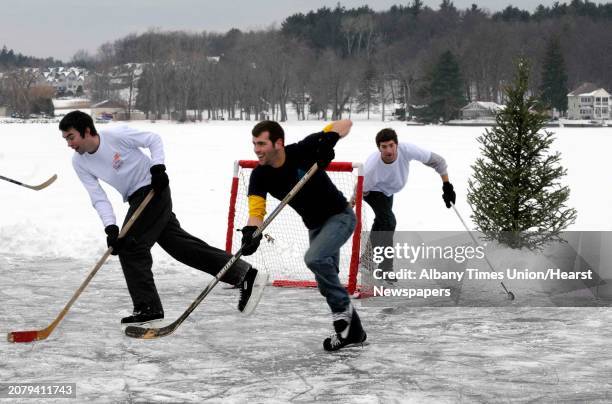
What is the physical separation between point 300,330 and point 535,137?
349cm

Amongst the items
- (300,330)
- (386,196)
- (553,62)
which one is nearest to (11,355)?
(300,330)

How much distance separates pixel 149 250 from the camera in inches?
218

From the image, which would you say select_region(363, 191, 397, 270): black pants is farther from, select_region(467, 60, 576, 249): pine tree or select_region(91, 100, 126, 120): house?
select_region(91, 100, 126, 120): house

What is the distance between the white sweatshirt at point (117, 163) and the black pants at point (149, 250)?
0.10 meters

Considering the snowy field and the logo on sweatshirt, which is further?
the logo on sweatshirt

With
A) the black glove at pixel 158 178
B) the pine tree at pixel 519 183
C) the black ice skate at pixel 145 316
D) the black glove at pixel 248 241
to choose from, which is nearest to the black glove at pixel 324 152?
the black glove at pixel 248 241

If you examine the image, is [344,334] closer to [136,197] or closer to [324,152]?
[324,152]

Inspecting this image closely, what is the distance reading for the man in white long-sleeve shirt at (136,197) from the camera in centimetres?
544

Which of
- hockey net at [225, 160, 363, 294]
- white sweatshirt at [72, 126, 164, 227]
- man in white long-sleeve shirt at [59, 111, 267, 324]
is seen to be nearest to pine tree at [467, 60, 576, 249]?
hockey net at [225, 160, 363, 294]

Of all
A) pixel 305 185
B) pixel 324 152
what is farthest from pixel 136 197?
pixel 324 152

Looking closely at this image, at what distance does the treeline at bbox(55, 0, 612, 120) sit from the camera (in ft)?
337

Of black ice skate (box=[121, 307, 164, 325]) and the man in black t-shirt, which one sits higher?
the man in black t-shirt

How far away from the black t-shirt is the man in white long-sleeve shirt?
78cm

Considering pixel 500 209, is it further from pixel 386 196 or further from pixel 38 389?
pixel 38 389
